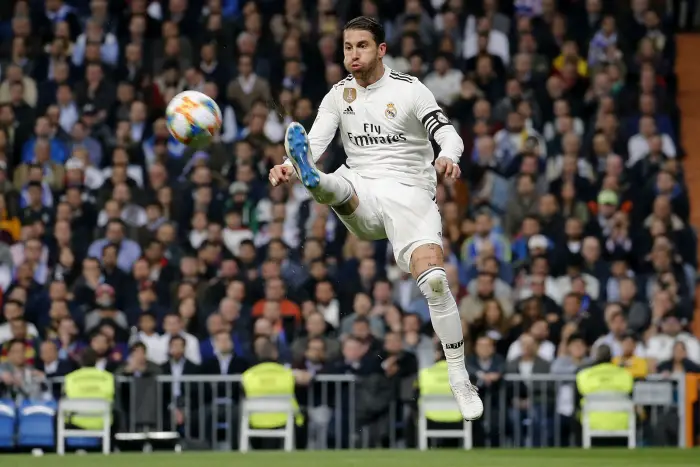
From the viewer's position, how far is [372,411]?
16750 millimetres

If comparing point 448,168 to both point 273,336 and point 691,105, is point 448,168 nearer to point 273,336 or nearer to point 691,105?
point 273,336

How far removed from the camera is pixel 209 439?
16938mm

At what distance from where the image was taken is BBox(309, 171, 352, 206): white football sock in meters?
11.4

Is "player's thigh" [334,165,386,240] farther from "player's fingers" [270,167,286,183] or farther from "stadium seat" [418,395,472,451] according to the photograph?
"stadium seat" [418,395,472,451]

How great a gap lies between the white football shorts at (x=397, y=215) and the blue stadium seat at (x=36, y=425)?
5.72m

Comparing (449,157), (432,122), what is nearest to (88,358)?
(432,122)

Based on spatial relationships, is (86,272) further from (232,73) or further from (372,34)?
(372,34)

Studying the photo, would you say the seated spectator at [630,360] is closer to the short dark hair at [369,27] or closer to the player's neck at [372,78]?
the player's neck at [372,78]

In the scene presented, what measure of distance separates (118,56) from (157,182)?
97.8 inches

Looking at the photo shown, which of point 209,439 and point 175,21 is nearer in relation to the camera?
point 209,439

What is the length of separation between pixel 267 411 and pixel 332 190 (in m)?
5.73

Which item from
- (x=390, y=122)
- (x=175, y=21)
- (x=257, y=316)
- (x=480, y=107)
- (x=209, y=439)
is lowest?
(x=209, y=439)

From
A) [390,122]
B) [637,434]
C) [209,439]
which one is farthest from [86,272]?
[390,122]

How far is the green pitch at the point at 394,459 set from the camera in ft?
41.2
